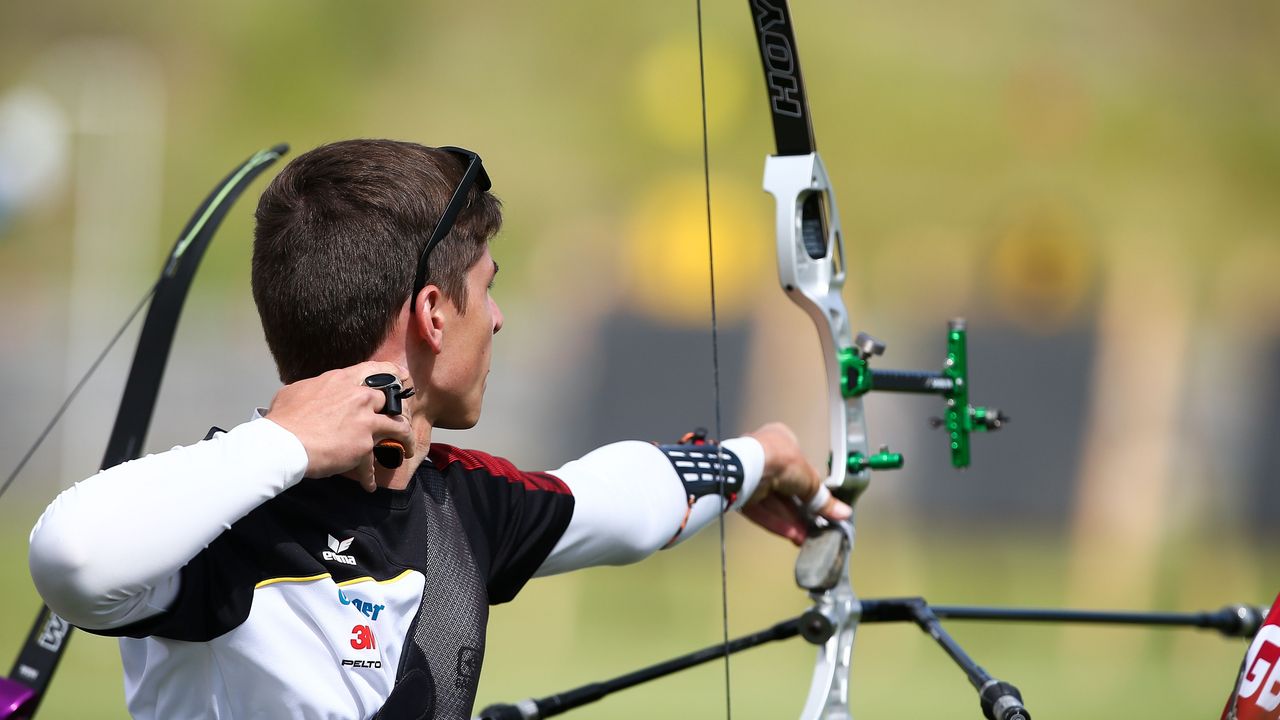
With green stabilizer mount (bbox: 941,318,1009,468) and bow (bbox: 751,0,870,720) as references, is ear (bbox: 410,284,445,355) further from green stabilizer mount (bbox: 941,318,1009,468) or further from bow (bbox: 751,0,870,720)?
green stabilizer mount (bbox: 941,318,1009,468)

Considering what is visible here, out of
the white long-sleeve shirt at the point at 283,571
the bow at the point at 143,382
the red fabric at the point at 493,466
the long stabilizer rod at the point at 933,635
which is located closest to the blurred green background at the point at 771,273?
the long stabilizer rod at the point at 933,635

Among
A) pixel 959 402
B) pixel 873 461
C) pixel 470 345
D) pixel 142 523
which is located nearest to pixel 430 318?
pixel 470 345

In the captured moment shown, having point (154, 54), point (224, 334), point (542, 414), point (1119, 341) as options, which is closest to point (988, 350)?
point (1119, 341)

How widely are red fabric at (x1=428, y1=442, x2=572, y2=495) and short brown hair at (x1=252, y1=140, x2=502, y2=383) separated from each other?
0.18 m

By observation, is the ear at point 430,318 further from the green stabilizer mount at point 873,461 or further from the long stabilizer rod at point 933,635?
the green stabilizer mount at point 873,461

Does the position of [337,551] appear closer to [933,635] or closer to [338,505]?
[338,505]

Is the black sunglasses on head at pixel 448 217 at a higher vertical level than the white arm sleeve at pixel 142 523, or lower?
higher

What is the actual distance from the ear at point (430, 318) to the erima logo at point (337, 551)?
0.19 m

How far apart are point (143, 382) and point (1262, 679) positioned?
4.69 feet

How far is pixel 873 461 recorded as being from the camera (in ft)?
5.92

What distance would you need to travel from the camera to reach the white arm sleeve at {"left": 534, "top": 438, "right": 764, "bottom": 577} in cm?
142

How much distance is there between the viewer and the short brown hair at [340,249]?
1.12 m

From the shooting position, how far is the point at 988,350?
8.65 m

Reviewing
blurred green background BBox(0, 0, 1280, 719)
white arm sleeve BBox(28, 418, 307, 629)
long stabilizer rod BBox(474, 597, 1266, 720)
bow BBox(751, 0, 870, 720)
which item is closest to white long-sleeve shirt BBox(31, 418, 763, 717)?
white arm sleeve BBox(28, 418, 307, 629)
